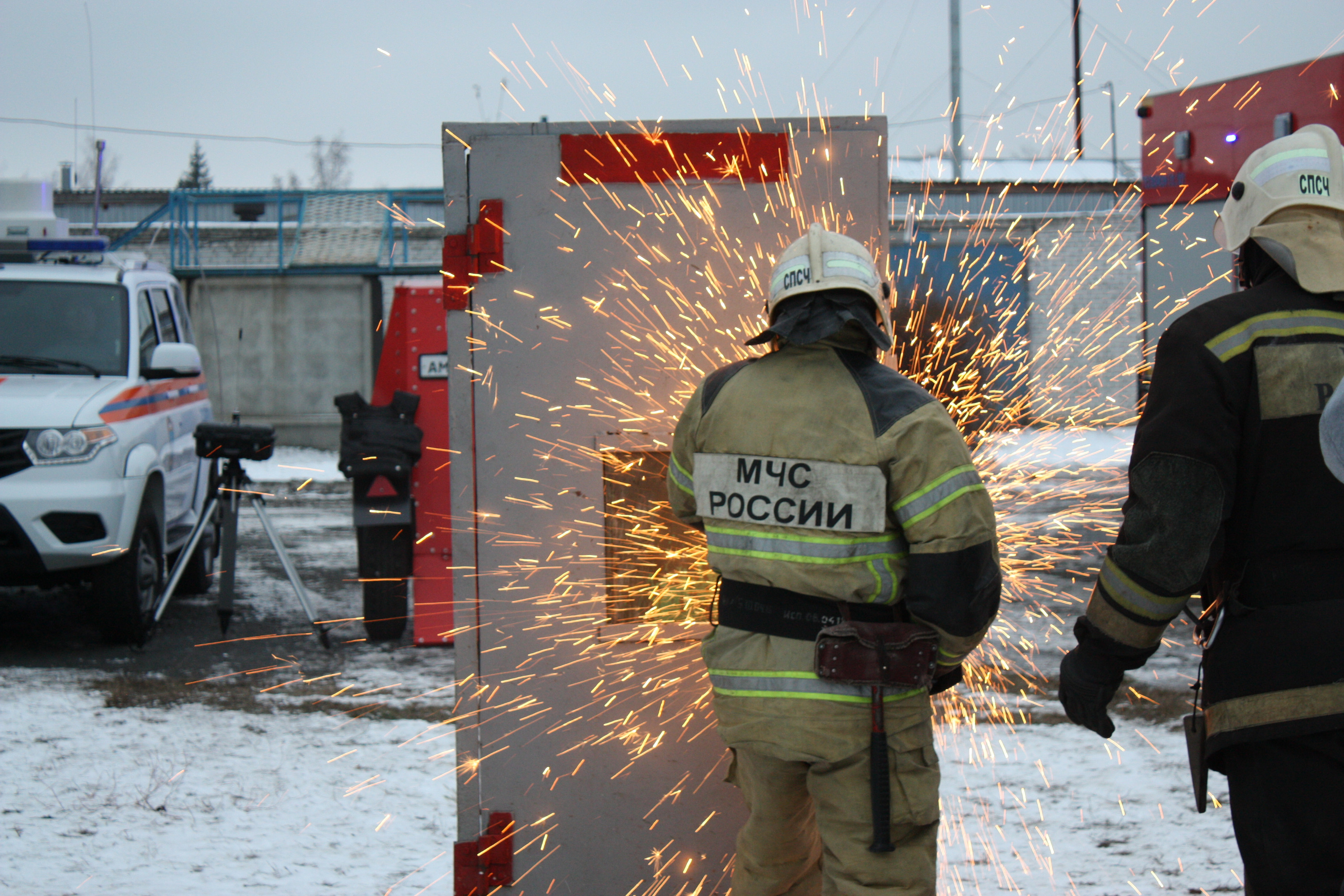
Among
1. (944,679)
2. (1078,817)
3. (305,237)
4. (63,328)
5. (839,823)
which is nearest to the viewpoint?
(839,823)

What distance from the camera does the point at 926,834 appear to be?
230 cm

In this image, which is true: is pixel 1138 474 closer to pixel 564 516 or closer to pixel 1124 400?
pixel 564 516

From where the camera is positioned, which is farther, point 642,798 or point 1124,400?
point 1124,400

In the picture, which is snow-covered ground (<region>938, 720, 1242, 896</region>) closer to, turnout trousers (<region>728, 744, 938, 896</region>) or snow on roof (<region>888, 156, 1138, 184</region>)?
turnout trousers (<region>728, 744, 938, 896</region>)

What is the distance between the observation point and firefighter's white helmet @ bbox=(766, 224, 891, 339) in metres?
2.37

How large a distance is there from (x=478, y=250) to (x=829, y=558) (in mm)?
1281

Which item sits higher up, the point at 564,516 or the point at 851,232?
the point at 851,232

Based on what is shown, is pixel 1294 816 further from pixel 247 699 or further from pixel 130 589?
pixel 130 589

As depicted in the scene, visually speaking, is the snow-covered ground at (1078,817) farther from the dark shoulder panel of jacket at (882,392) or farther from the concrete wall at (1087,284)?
the concrete wall at (1087,284)

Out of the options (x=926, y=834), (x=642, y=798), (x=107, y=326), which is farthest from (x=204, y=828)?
(x=107, y=326)

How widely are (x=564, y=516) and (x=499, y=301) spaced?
23.8 inches

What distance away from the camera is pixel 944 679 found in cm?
Answer: 251

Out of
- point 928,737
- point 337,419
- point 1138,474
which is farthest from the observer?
point 337,419

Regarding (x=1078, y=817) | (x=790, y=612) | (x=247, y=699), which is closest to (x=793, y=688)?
(x=790, y=612)
